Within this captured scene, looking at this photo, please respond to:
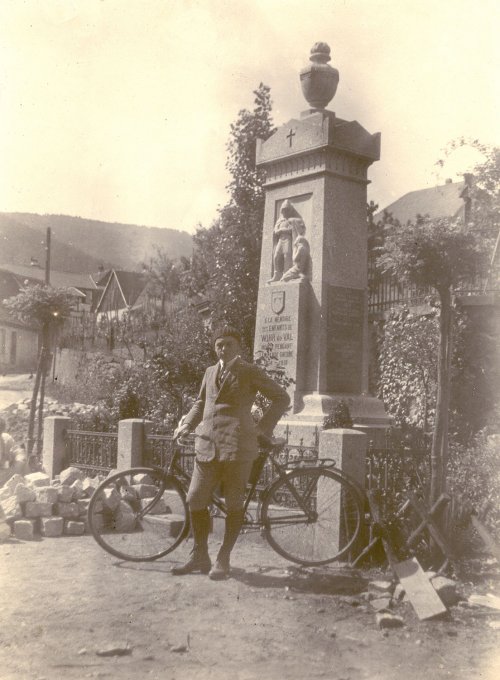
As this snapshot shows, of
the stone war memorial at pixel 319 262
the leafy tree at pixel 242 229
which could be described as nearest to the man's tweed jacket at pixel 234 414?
the stone war memorial at pixel 319 262

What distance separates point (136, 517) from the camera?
19.9ft

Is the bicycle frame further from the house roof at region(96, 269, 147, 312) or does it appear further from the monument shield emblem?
the house roof at region(96, 269, 147, 312)

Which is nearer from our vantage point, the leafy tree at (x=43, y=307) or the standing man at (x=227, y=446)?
the standing man at (x=227, y=446)

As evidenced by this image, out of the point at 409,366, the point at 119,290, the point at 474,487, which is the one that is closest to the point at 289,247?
the point at 409,366

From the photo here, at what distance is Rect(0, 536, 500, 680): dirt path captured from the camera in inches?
151

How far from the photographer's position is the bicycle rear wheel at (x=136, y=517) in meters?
6.01

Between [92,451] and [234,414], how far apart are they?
499 cm

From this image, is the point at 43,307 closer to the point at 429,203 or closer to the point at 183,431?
the point at 183,431

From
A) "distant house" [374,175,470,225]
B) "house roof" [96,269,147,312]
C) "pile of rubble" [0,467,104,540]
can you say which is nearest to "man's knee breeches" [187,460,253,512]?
"pile of rubble" [0,467,104,540]

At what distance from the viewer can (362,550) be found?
19.8ft

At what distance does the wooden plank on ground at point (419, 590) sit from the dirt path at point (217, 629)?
0.08 meters

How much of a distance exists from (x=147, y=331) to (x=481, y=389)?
572 inches

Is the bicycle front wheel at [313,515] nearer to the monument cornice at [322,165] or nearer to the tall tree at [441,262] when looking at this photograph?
the tall tree at [441,262]

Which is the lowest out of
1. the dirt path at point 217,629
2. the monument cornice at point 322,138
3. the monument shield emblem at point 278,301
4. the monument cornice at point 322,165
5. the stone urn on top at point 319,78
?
the dirt path at point 217,629
